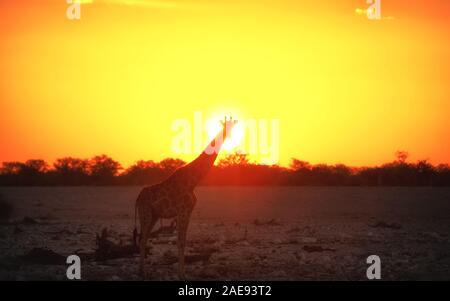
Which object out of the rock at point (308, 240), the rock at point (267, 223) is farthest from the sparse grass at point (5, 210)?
the rock at point (308, 240)

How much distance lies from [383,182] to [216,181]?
898 centimetres

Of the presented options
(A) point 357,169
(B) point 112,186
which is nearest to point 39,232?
(B) point 112,186

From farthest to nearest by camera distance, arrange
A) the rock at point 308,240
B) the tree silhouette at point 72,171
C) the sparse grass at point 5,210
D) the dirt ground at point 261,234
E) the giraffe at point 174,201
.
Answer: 1. the tree silhouette at point 72,171
2. the sparse grass at point 5,210
3. the rock at point 308,240
4. the dirt ground at point 261,234
5. the giraffe at point 174,201

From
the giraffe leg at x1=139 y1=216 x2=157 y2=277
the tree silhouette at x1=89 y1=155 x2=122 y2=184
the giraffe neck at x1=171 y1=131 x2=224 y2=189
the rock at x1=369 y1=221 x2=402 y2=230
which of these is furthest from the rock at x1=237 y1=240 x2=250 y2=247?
the tree silhouette at x1=89 y1=155 x2=122 y2=184

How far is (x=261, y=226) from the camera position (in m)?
26.9

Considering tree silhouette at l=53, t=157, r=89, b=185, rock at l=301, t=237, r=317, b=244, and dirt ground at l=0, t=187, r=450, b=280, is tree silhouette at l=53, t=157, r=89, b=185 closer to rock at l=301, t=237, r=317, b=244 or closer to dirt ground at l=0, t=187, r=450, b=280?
dirt ground at l=0, t=187, r=450, b=280

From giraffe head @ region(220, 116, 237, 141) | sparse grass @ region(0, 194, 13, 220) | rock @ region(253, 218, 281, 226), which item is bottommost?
rock @ region(253, 218, 281, 226)

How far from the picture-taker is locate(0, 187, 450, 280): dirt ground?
688 inches

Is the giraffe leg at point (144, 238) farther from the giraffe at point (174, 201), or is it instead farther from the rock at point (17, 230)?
the rock at point (17, 230)

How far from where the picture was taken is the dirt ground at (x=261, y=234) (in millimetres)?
17469

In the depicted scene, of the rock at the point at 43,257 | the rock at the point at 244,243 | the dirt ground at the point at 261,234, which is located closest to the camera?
the dirt ground at the point at 261,234

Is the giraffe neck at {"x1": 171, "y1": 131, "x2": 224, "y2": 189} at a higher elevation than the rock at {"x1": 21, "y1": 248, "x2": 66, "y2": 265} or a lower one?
higher

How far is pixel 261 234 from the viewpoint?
24.2 m

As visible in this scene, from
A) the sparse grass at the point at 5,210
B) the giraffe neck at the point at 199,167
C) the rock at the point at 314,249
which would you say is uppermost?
the giraffe neck at the point at 199,167
